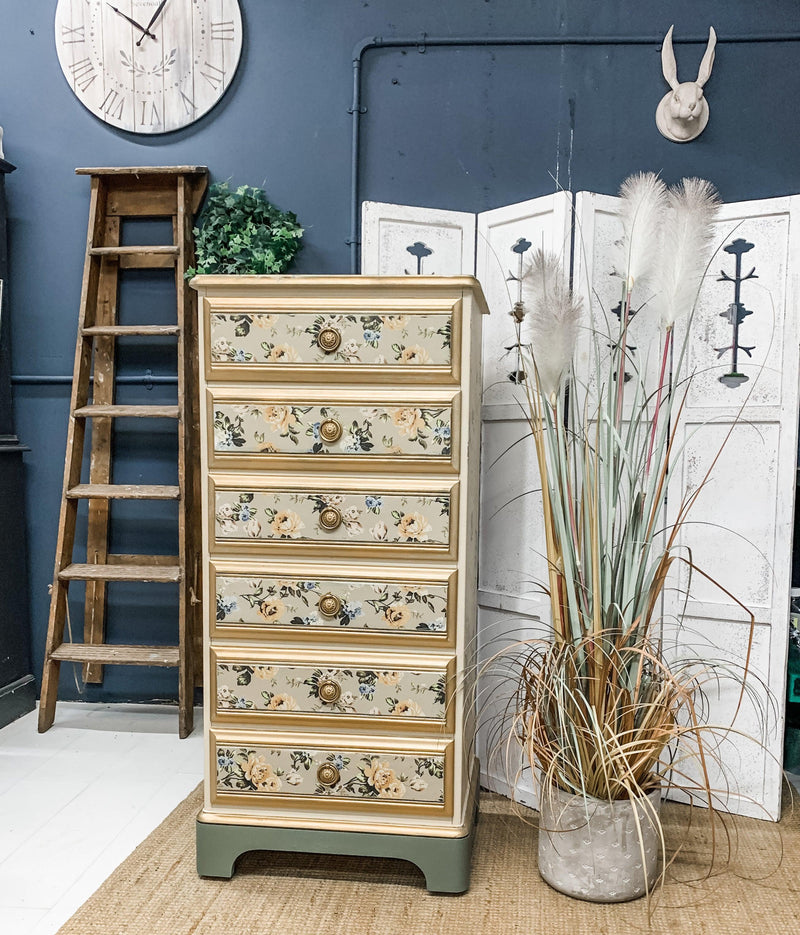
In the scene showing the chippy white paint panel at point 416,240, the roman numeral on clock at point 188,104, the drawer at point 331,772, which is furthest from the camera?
the roman numeral on clock at point 188,104

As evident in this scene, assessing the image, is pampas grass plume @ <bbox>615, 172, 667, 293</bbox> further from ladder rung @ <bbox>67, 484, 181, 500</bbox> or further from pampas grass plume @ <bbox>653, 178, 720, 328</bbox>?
ladder rung @ <bbox>67, 484, 181, 500</bbox>

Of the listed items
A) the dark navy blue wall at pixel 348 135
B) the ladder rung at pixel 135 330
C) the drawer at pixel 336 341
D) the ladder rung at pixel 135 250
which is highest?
the dark navy blue wall at pixel 348 135

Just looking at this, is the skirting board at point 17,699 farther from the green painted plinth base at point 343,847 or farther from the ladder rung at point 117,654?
the green painted plinth base at point 343,847

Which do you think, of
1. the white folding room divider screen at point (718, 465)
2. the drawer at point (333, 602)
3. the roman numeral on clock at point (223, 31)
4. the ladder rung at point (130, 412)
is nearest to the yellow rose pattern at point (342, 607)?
the drawer at point (333, 602)

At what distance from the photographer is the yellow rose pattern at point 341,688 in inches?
66.8

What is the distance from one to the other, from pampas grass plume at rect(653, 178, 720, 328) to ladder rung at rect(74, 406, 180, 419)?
1.64m

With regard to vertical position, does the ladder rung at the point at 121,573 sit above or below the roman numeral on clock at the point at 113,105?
below

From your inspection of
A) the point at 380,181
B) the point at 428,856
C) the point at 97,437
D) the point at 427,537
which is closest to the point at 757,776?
the point at 428,856

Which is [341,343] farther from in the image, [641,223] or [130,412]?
[130,412]

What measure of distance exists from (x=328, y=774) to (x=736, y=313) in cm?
161

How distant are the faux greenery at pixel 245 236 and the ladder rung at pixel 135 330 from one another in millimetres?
244

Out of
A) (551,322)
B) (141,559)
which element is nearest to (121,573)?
(141,559)

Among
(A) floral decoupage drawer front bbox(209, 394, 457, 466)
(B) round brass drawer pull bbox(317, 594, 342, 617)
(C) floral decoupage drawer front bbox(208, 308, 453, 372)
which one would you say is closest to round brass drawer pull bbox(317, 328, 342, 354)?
(C) floral decoupage drawer front bbox(208, 308, 453, 372)

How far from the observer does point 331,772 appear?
173 centimetres
